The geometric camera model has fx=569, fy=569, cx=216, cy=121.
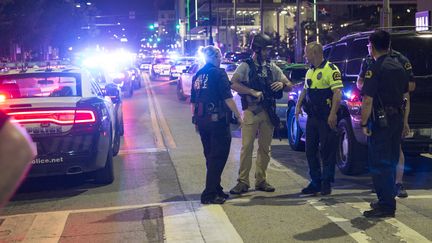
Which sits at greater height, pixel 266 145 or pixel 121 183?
pixel 266 145

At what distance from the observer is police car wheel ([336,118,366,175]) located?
7.71 meters

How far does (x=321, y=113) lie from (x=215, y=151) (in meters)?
1.33

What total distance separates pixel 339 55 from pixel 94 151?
13.0 ft

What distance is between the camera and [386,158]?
18.6 feet

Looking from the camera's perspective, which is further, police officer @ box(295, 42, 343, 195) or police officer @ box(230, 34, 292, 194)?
police officer @ box(230, 34, 292, 194)

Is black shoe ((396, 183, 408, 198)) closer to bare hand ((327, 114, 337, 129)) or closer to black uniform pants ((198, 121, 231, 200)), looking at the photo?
bare hand ((327, 114, 337, 129))

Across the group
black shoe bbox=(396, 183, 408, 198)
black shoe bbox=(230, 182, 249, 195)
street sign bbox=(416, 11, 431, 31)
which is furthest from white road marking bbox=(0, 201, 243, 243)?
street sign bbox=(416, 11, 431, 31)

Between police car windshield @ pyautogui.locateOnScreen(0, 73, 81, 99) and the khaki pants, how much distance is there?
237 centimetres

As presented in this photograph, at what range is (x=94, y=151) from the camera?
6957 mm

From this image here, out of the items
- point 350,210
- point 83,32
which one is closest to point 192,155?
point 350,210

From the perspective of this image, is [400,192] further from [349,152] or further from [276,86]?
[276,86]

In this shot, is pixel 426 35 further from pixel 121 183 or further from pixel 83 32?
pixel 83 32

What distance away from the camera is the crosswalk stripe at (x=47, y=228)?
17.5ft

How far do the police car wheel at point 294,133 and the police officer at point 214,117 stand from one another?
3.61 meters
